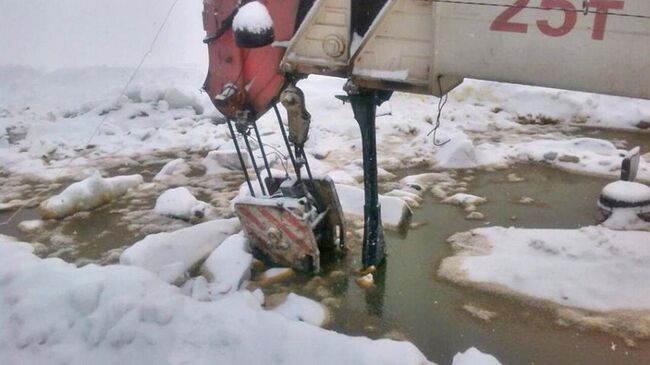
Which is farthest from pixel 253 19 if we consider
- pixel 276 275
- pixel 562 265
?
pixel 562 265

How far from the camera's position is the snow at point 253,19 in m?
3.44

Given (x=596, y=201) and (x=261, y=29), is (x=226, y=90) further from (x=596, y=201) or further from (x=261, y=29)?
(x=596, y=201)

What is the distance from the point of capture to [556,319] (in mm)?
4230

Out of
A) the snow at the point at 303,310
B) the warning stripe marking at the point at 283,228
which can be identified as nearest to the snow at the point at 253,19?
the warning stripe marking at the point at 283,228

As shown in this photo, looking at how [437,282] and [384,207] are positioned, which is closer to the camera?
[437,282]

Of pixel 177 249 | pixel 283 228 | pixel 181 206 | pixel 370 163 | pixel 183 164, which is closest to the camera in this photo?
pixel 370 163

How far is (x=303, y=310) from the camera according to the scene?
431 centimetres

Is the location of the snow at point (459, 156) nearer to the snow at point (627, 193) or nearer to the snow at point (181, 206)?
the snow at point (627, 193)

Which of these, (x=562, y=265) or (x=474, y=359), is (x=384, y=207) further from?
(x=474, y=359)

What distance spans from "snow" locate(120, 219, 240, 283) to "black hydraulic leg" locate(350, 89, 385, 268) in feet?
4.75


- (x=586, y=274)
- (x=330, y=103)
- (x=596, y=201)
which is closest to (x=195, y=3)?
(x=330, y=103)

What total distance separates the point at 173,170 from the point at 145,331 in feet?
13.6

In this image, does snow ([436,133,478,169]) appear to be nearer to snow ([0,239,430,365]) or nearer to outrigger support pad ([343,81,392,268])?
outrigger support pad ([343,81,392,268])

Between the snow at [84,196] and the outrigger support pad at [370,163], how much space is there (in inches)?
131
